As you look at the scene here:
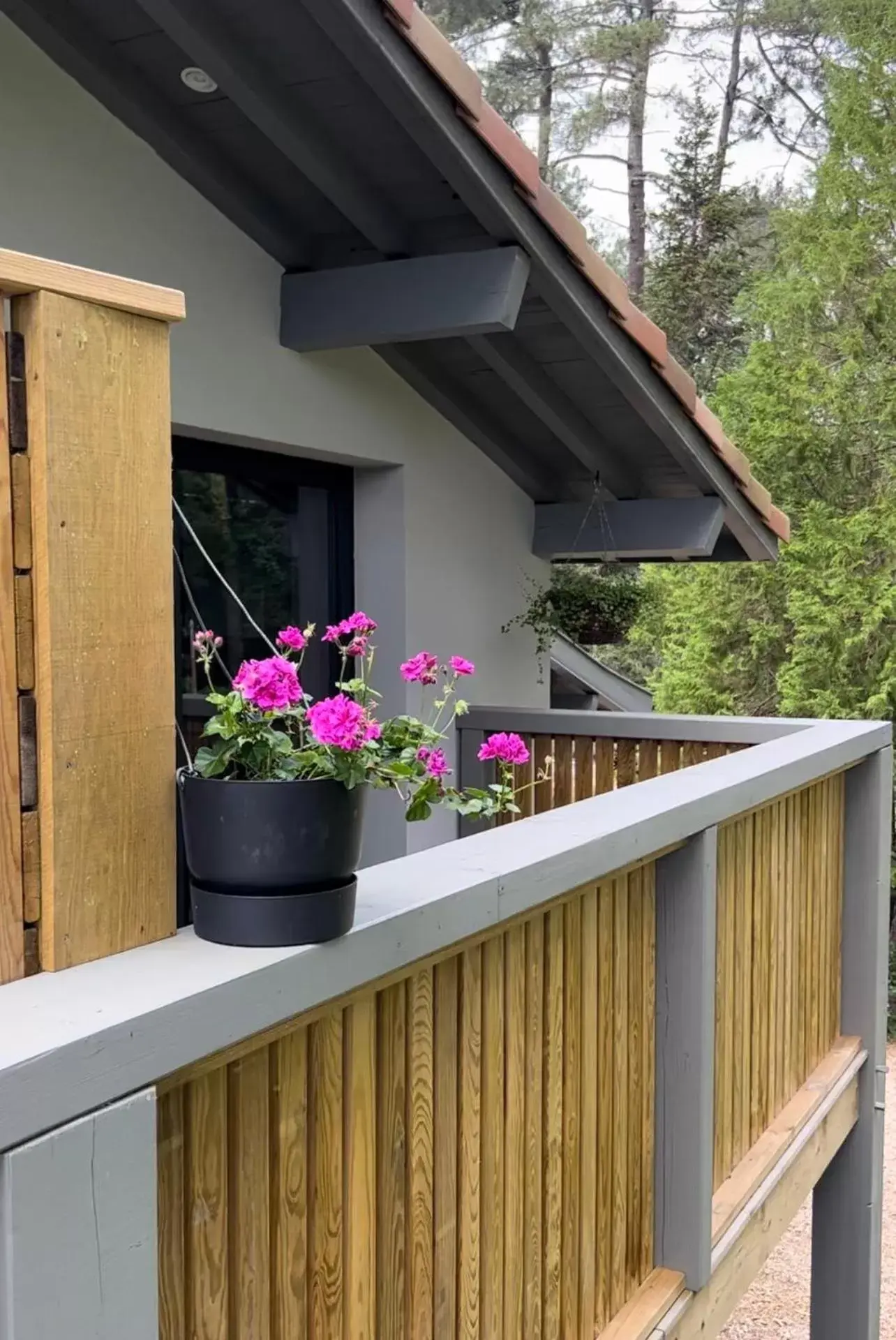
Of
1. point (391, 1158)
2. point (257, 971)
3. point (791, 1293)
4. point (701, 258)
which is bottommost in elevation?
point (791, 1293)

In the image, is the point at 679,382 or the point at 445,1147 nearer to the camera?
the point at 445,1147

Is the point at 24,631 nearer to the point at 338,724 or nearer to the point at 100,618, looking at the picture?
the point at 100,618

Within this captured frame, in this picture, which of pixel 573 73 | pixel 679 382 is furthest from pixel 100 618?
pixel 573 73

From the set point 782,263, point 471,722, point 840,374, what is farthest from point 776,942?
point 782,263

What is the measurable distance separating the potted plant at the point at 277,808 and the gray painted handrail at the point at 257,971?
4 centimetres

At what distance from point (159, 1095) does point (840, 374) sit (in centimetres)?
979

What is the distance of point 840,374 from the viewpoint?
32.8 ft

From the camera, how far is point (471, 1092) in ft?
6.36

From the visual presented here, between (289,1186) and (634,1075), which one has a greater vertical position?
(289,1186)

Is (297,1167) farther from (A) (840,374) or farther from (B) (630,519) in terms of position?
(A) (840,374)

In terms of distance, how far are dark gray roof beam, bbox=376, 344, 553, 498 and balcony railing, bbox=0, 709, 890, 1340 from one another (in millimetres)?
2153

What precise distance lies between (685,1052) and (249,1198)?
136 centimetres

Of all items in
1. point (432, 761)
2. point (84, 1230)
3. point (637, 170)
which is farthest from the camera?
point (637, 170)

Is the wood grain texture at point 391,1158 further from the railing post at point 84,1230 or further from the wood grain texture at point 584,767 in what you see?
the wood grain texture at point 584,767
